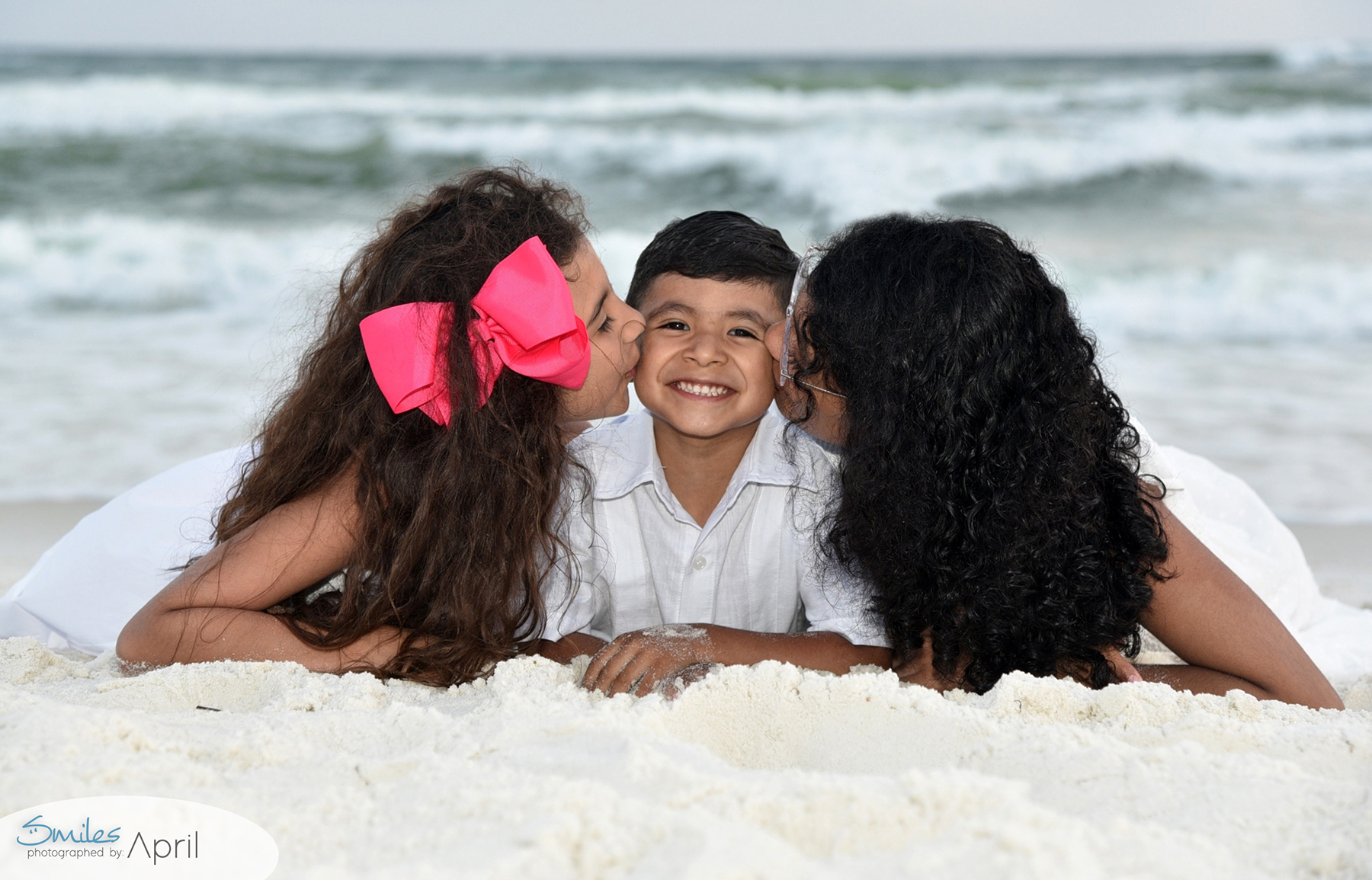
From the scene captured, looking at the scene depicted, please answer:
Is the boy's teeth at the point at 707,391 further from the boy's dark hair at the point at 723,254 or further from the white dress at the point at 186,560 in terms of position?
the white dress at the point at 186,560

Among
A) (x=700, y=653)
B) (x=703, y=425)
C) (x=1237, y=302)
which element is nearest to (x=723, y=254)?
(x=703, y=425)

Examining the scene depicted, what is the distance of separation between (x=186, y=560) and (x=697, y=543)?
138cm

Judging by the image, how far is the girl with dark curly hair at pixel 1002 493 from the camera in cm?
222

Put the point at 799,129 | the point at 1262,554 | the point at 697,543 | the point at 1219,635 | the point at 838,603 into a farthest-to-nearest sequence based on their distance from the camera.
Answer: the point at 799,129, the point at 1262,554, the point at 697,543, the point at 838,603, the point at 1219,635

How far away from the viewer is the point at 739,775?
5.04 ft

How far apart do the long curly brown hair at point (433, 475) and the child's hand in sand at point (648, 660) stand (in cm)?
32

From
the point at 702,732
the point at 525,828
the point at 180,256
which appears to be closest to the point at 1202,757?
the point at 702,732

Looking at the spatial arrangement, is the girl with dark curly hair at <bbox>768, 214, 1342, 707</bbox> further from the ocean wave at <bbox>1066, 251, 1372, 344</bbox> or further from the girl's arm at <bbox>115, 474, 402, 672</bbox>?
the ocean wave at <bbox>1066, 251, 1372, 344</bbox>

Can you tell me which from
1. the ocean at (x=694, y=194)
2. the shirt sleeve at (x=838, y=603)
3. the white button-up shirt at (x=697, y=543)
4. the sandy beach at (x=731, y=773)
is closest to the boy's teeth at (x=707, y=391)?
the white button-up shirt at (x=697, y=543)

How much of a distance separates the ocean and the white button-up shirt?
3.00ft

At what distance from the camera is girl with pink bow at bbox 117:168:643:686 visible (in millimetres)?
2279

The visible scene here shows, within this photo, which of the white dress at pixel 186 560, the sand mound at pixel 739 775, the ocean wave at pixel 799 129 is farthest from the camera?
the ocean wave at pixel 799 129

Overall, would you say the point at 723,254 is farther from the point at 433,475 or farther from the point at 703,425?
the point at 433,475

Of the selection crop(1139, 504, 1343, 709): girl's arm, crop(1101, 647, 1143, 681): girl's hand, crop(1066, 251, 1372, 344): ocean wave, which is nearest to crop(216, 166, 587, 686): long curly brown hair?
crop(1101, 647, 1143, 681): girl's hand
